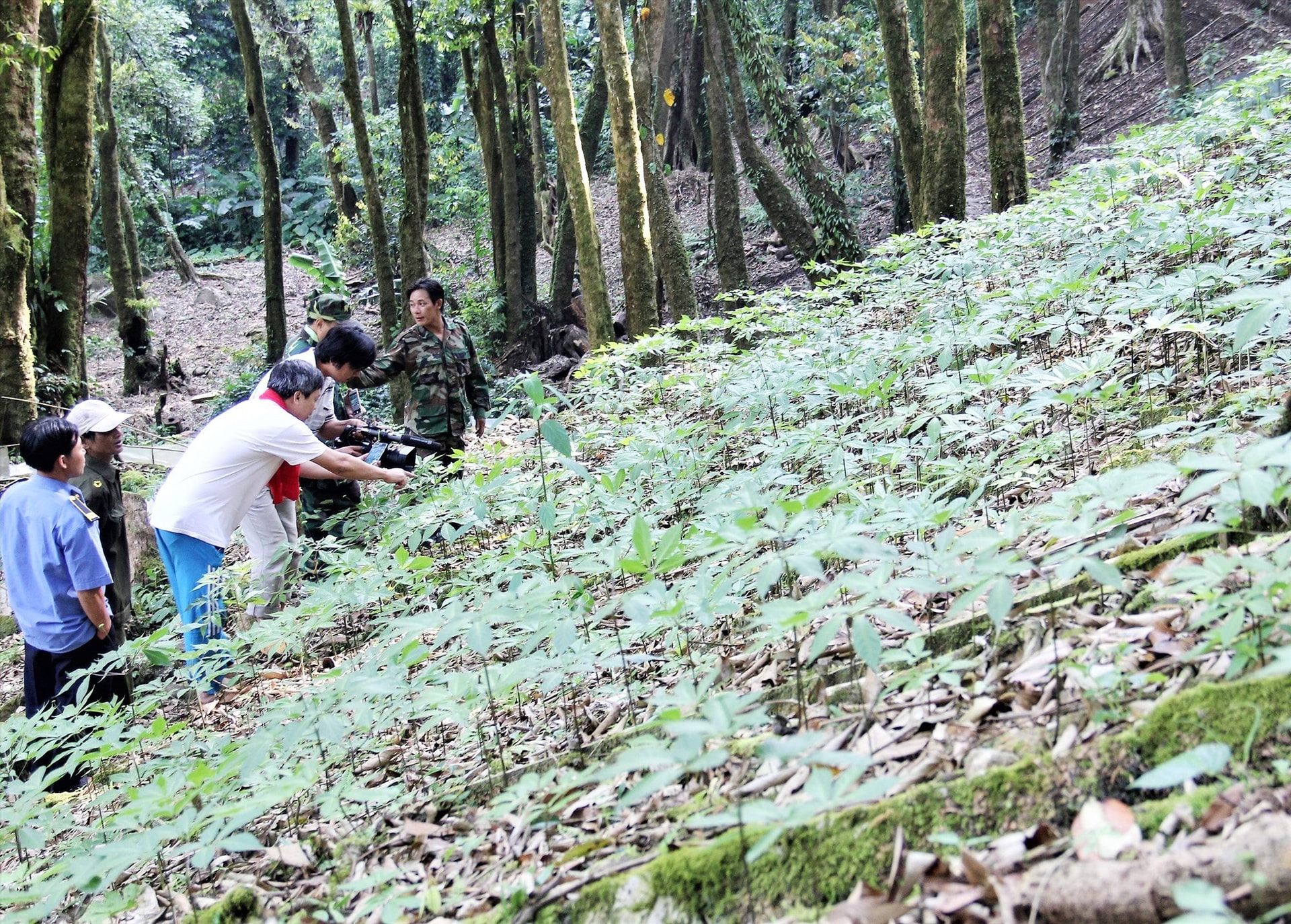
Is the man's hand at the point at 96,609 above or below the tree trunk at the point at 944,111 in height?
below

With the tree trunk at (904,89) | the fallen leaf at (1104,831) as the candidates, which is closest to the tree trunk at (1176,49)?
the tree trunk at (904,89)

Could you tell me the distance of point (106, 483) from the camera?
20.1ft

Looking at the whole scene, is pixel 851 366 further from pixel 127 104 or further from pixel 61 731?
pixel 127 104

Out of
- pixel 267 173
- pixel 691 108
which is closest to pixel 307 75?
pixel 267 173

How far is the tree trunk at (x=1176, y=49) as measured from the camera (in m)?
16.3

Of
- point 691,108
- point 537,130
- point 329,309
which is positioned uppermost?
point 691,108

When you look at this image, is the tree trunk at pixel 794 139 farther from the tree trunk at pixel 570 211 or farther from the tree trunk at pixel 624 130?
the tree trunk at pixel 624 130

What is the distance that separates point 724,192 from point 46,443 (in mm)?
10902

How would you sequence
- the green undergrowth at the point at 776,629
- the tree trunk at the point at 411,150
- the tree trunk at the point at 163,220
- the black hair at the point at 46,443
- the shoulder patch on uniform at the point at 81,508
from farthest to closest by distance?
the tree trunk at the point at 163,220
the tree trunk at the point at 411,150
the shoulder patch on uniform at the point at 81,508
the black hair at the point at 46,443
the green undergrowth at the point at 776,629

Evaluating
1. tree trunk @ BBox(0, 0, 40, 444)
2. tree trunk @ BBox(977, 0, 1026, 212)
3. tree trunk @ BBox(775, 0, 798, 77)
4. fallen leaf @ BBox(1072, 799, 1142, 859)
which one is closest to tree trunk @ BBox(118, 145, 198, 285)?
tree trunk @ BBox(775, 0, 798, 77)

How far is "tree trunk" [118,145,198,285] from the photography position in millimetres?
24516

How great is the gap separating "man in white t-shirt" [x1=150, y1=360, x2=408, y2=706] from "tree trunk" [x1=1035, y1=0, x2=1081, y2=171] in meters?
14.6

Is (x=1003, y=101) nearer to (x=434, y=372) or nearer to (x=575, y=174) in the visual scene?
(x=575, y=174)

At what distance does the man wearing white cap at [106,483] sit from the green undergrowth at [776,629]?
1.09 meters
